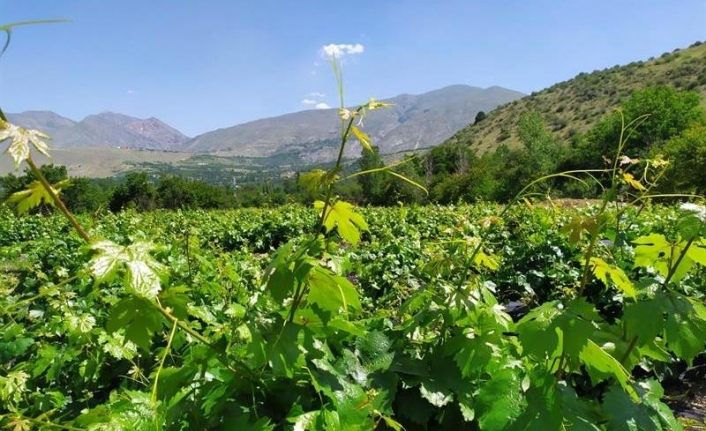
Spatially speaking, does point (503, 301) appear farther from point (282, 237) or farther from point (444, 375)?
point (282, 237)

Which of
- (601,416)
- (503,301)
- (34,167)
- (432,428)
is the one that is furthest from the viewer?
(503,301)

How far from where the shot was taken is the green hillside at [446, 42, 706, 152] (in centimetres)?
8188

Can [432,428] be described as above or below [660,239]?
below

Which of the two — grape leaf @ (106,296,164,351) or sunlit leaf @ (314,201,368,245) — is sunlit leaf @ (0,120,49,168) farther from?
sunlit leaf @ (314,201,368,245)

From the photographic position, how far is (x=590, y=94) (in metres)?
93.9

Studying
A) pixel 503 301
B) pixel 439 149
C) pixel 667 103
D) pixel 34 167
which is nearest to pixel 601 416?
pixel 34 167

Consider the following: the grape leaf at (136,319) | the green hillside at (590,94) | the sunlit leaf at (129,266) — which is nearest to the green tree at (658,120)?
the green hillside at (590,94)

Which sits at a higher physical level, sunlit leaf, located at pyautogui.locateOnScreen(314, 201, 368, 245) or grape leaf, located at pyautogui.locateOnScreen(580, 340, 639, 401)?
sunlit leaf, located at pyautogui.locateOnScreen(314, 201, 368, 245)

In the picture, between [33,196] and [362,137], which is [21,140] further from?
[362,137]

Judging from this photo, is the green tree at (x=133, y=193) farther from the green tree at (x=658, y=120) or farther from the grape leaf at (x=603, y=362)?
the grape leaf at (x=603, y=362)

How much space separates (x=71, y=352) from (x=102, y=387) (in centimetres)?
32

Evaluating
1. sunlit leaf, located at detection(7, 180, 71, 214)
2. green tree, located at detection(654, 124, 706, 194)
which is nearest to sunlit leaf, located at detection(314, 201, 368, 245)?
sunlit leaf, located at detection(7, 180, 71, 214)

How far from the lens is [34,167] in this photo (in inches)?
48.0

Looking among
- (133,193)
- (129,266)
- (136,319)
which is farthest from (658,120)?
(133,193)
